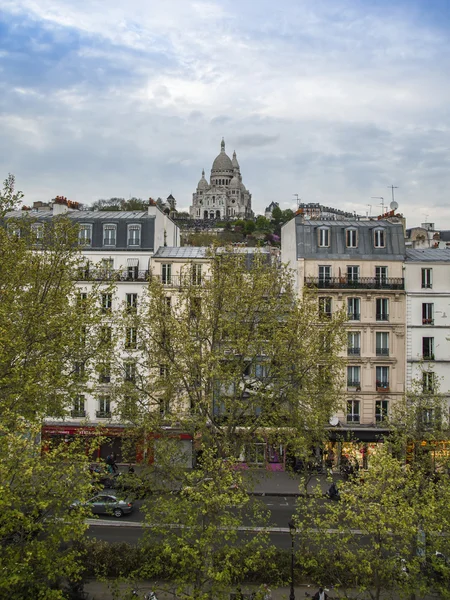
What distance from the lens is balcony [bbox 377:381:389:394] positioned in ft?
134

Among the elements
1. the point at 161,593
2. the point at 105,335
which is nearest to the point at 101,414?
the point at 105,335

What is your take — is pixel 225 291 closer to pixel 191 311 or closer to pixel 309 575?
pixel 191 311

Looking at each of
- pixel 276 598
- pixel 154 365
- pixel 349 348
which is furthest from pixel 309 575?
pixel 349 348

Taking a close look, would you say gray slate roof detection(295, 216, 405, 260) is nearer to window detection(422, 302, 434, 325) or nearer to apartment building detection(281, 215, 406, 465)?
apartment building detection(281, 215, 406, 465)

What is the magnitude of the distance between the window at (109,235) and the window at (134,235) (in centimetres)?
115

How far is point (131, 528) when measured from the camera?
96.0ft

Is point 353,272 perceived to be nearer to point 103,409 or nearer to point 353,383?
point 353,383

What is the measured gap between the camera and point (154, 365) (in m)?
23.7

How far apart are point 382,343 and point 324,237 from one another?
30.0 ft

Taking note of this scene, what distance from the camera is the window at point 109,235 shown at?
4238cm

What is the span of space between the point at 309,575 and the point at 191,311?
12.1 m

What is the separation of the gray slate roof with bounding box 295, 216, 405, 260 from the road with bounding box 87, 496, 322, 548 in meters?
18.8

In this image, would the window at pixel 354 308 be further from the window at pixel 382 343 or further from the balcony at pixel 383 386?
the balcony at pixel 383 386

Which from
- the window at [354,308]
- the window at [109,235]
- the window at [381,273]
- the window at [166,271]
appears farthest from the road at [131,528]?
the window at [109,235]
